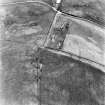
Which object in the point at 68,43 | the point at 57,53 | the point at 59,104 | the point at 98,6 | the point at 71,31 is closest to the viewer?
the point at 59,104

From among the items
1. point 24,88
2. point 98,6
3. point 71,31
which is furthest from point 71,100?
point 98,6

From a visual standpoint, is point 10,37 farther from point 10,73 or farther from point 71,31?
point 71,31

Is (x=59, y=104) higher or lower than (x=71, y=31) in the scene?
lower

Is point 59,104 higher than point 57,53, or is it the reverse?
point 57,53

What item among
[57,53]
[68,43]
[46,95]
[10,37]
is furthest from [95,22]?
[46,95]

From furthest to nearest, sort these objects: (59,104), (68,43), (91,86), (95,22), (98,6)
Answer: (98,6) < (95,22) < (68,43) < (91,86) < (59,104)

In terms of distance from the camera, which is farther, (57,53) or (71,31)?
(71,31)

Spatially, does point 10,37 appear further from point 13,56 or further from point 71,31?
point 71,31
